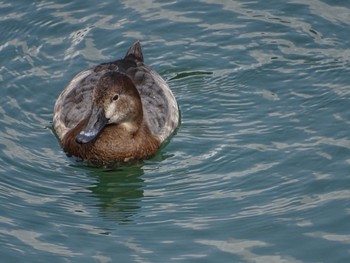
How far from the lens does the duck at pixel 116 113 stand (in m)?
12.9

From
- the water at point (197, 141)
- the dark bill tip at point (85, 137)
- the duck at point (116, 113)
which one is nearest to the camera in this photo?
the water at point (197, 141)

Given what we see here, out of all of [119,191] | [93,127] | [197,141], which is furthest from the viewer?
[197,141]

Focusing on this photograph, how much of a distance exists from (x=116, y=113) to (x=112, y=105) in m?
0.14

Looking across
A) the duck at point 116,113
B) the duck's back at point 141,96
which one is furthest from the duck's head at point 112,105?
the duck's back at point 141,96

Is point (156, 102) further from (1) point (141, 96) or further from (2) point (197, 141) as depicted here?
(2) point (197, 141)

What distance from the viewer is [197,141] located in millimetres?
13250

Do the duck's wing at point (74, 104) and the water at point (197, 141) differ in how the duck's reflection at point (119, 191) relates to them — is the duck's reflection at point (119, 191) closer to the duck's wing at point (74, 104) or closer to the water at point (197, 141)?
the water at point (197, 141)

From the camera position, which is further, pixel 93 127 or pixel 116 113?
pixel 116 113

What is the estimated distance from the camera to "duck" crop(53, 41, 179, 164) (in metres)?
12.9

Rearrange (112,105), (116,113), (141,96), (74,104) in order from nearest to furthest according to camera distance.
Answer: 1. (112,105)
2. (116,113)
3. (74,104)
4. (141,96)

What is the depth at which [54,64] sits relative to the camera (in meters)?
14.9

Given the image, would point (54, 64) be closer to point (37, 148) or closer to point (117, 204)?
point (37, 148)

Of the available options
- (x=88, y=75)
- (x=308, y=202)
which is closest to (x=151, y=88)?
(x=88, y=75)

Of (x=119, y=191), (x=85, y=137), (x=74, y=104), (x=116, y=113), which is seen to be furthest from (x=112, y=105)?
(x=119, y=191)
